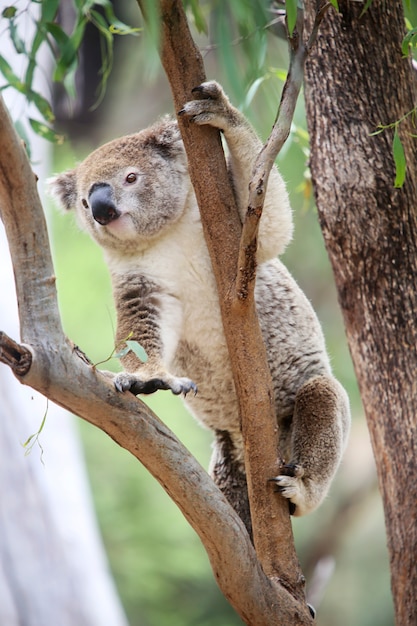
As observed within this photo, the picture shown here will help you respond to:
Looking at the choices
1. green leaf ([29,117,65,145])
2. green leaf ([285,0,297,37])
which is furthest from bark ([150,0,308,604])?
green leaf ([29,117,65,145])

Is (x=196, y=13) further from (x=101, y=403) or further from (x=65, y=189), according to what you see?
(x=101, y=403)

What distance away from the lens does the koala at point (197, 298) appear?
2.54 meters

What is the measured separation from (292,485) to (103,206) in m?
1.05

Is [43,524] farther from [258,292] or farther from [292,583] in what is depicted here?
[292,583]

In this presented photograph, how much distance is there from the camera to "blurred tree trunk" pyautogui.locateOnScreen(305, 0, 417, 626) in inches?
101

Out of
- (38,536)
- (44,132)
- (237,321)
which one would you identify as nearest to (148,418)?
(237,321)

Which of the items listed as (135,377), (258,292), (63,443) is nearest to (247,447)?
(135,377)

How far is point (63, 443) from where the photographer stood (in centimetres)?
498

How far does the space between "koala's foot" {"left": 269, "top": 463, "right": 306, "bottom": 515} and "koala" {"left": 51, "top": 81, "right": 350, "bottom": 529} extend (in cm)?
1

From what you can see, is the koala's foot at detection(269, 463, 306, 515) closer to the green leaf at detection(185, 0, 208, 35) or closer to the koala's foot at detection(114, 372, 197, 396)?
the koala's foot at detection(114, 372, 197, 396)

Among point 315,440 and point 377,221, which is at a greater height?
→ point 377,221

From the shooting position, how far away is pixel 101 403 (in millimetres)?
1788

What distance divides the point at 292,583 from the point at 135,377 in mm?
688

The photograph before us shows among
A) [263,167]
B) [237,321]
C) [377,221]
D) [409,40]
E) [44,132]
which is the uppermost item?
[44,132]
